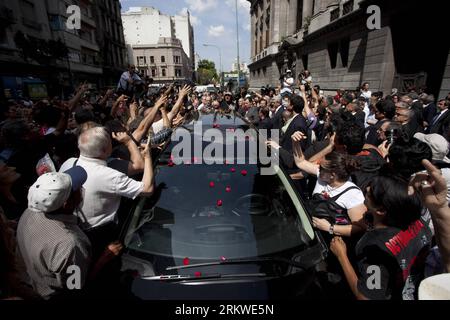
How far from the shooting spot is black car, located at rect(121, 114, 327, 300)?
58.6 inches

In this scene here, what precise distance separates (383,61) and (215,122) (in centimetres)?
1182

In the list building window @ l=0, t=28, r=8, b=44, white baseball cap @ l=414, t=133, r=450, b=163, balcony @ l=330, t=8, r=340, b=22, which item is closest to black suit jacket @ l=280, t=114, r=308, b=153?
white baseball cap @ l=414, t=133, r=450, b=163

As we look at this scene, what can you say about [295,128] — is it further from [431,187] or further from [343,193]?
[431,187]

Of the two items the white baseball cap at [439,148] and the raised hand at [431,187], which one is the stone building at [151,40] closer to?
the white baseball cap at [439,148]

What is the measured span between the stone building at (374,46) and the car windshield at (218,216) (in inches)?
400

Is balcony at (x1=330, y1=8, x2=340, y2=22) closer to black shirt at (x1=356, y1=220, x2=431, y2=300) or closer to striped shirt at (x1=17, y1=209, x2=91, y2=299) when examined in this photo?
black shirt at (x1=356, y1=220, x2=431, y2=300)

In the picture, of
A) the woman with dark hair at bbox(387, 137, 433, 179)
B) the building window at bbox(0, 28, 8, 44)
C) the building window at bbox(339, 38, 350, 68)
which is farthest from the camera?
the building window at bbox(0, 28, 8, 44)

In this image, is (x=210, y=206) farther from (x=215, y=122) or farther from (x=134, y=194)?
(x=215, y=122)

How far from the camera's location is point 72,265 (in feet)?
4.71

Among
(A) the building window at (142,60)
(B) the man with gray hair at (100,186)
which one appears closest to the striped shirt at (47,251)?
(B) the man with gray hair at (100,186)

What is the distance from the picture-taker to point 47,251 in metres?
1.40

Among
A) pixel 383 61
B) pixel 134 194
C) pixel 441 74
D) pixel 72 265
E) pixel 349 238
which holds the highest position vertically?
pixel 383 61

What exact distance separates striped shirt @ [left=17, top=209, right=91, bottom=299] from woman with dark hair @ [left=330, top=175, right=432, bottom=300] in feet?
5.80
